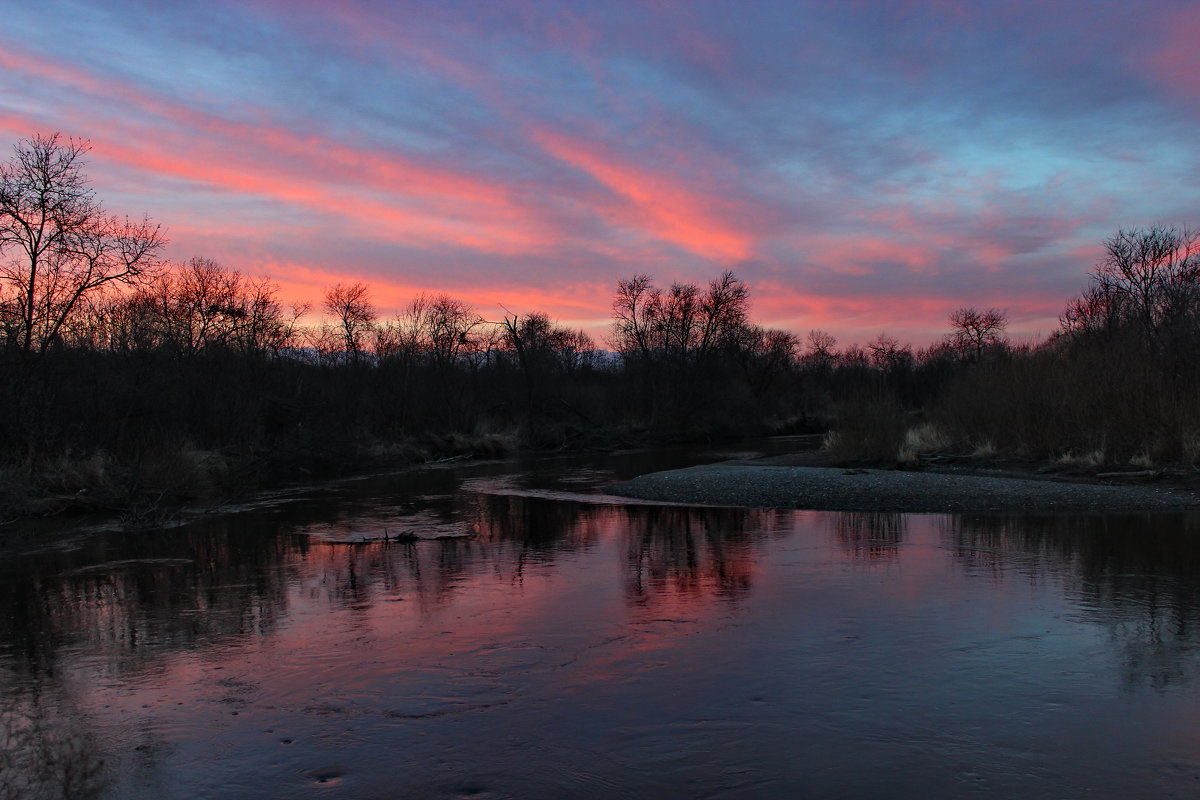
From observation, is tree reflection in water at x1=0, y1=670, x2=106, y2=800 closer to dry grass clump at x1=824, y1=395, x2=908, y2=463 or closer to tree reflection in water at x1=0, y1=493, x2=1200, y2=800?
tree reflection in water at x1=0, y1=493, x2=1200, y2=800

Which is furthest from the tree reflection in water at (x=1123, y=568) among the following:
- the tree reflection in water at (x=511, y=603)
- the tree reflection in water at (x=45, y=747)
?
the tree reflection in water at (x=45, y=747)

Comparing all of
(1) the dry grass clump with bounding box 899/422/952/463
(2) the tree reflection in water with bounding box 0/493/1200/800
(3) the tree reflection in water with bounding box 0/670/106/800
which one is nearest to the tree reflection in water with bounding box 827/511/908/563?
(2) the tree reflection in water with bounding box 0/493/1200/800

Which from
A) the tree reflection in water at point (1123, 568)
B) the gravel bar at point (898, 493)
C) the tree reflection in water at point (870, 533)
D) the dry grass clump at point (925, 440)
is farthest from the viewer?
the dry grass clump at point (925, 440)

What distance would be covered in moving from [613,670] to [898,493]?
1383 cm

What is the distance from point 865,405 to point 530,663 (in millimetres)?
24275

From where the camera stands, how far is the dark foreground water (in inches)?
206

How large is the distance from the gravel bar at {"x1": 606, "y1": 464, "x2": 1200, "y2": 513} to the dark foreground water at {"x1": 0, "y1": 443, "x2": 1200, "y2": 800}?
3398 mm

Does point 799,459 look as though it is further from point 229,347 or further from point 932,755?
point 932,755

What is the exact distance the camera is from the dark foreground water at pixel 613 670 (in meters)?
5.24

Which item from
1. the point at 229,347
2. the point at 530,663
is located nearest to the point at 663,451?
the point at 229,347

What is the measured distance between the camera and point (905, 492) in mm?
19281

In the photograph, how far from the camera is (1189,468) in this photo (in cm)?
2036

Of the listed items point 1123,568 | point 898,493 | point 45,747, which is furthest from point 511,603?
point 898,493

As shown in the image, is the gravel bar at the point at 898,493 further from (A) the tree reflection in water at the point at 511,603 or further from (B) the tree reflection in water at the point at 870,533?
(A) the tree reflection in water at the point at 511,603
